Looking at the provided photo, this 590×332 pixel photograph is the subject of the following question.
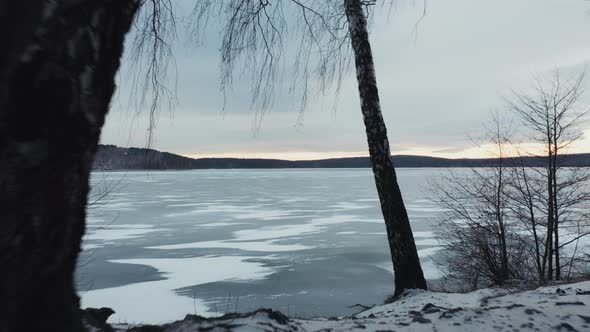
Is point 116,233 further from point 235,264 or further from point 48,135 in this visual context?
point 48,135

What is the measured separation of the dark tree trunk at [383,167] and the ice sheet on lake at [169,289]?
3.24 metres

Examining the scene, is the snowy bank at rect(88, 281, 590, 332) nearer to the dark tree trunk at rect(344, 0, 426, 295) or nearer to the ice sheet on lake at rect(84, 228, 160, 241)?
the dark tree trunk at rect(344, 0, 426, 295)

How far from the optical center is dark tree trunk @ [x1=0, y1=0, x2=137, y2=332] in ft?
2.97

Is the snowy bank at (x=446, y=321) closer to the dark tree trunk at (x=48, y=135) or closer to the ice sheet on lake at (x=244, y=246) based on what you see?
the dark tree trunk at (x=48, y=135)

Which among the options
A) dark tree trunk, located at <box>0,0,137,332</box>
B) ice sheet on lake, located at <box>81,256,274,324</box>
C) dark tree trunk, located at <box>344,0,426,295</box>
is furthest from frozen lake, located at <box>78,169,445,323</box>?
dark tree trunk, located at <box>0,0,137,332</box>

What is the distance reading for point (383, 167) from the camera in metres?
5.64

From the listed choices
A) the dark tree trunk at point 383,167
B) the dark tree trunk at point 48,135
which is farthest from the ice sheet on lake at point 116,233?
the dark tree trunk at point 48,135

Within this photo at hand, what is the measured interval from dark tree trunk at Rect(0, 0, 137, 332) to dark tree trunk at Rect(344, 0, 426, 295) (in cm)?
476

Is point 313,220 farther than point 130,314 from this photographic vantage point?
Yes

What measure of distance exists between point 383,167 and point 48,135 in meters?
5.00

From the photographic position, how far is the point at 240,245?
47.6 ft

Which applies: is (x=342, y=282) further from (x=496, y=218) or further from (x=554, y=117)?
(x=554, y=117)

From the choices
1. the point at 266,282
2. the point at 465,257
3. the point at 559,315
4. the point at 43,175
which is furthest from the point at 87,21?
the point at 465,257

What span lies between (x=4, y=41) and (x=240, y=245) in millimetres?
13982
